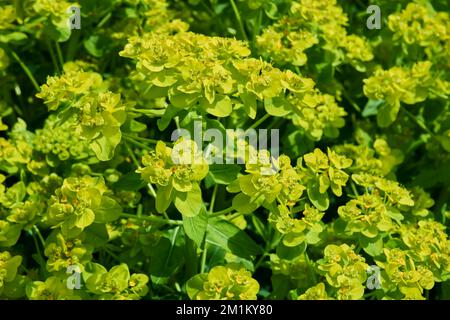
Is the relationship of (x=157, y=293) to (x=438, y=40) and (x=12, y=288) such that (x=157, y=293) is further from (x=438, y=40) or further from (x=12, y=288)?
(x=438, y=40)

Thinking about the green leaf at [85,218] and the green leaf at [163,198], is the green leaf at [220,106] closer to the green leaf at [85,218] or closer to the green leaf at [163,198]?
the green leaf at [163,198]

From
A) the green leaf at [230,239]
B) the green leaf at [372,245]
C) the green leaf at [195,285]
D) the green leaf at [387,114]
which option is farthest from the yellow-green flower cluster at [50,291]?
the green leaf at [387,114]

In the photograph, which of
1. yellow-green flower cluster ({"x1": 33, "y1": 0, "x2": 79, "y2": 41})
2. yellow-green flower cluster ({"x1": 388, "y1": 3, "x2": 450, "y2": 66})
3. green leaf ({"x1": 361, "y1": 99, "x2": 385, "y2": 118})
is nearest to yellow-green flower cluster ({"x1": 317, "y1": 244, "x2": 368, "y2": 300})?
green leaf ({"x1": 361, "y1": 99, "x2": 385, "y2": 118})

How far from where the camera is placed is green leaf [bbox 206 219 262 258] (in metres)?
2.75

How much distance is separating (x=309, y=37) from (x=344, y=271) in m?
1.25

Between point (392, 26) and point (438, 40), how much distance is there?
0.24m

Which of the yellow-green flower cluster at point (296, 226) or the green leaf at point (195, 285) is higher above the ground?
the yellow-green flower cluster at point (296, 226)

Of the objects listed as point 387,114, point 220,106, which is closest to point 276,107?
point 220,106

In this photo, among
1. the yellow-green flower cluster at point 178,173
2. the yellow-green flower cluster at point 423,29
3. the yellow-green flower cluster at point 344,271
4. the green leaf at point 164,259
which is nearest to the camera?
the yellow-green flower cluster at point 178,173

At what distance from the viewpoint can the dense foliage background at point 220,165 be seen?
2619 millimetres

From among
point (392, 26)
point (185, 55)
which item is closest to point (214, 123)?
point (185, 55)

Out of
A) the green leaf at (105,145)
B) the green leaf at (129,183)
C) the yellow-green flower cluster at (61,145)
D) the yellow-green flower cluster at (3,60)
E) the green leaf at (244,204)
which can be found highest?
the green leaf at (105,145)

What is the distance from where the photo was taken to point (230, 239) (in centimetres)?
277

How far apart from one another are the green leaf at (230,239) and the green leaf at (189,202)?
0.27 m
